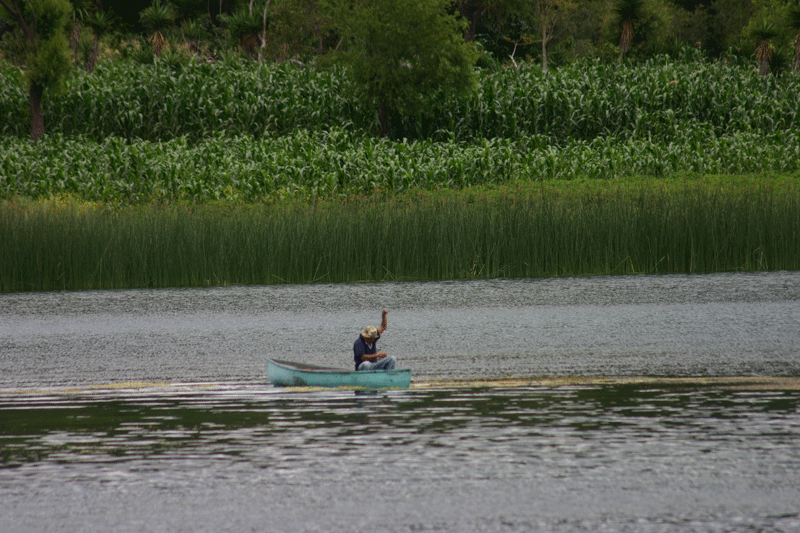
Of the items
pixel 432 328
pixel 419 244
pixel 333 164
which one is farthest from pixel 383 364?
pixel 333 164

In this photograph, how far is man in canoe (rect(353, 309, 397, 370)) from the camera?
9.18m

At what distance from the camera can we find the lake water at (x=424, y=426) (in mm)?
5703

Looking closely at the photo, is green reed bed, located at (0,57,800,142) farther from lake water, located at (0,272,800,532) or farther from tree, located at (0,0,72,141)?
lake water, located at (0,272,800,532)

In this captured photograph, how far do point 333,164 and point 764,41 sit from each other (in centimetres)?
1711

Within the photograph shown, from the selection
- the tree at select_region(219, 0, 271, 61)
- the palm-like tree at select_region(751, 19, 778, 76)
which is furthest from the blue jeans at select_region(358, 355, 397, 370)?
the tree at select_region(219, 0, 271, 61)

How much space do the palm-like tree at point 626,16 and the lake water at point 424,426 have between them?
88.4 feet

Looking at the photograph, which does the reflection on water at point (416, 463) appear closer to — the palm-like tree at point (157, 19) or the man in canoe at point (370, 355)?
the man in canoe at point (370, 355)

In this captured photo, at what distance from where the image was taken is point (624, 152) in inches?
1227

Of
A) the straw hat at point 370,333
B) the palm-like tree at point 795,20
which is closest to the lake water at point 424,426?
the straw hat at point 370,333

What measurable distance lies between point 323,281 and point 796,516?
14.2 m

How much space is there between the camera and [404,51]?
3216 centimetres

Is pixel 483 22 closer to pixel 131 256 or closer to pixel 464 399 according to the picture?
pixel 131 256

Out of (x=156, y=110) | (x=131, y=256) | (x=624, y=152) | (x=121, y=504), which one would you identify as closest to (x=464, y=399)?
(x=121, y=504)

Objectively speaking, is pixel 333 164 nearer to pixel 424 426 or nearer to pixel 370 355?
pixel 370 355
